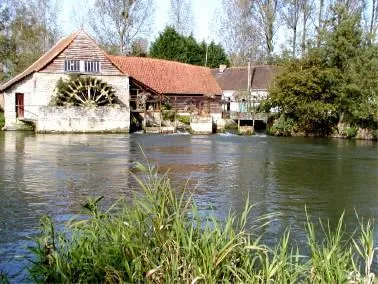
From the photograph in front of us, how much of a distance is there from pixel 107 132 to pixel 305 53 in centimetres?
1487

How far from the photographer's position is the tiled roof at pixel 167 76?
47188 mm

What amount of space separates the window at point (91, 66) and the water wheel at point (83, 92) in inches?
62.1

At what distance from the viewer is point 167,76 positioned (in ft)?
161

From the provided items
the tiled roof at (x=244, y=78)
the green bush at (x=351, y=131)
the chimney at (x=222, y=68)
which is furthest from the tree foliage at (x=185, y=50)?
the green bush at (x=351, y=131)

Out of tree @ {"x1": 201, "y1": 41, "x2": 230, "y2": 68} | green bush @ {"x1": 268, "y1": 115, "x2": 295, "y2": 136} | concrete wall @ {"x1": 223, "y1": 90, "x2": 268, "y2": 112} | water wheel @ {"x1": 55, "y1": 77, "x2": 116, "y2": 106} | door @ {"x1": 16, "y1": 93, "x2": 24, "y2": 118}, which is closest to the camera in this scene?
water wheel @ {"x1": 55, "y1": 77, "x2": 116, "y2": 106}

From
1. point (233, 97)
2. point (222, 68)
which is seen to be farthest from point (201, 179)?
point (222, 68)

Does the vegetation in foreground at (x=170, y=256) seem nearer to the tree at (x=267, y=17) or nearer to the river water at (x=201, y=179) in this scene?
the river water at (x=201, y=179)

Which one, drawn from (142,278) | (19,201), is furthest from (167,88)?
(142,278)

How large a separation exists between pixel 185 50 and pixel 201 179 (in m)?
45.4

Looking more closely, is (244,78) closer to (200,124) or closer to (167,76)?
(167,76)

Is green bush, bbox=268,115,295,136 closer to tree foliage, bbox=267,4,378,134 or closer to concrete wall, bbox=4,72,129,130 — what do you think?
tree foliage, bbox=267,4,378,134

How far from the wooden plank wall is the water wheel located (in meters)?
1.63

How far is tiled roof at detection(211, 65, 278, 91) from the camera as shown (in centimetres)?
5625

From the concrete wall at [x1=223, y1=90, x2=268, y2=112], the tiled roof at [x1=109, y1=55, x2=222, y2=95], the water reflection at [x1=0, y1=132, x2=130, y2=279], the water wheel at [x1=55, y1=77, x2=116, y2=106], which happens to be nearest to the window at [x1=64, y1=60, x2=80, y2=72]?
the water wheel at [x1=55, y1=77, x2=116, y2=106]
